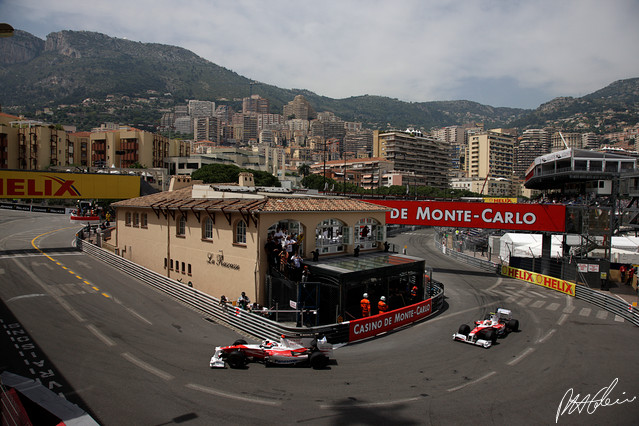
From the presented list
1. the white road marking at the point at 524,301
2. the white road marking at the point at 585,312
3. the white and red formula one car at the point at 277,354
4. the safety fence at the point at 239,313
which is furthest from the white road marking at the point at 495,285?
the white and red formula one car at the point at 277,354

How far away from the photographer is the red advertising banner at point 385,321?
15930mm

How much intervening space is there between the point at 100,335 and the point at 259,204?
9.09 m

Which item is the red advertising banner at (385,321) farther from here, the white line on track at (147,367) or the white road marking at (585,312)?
the white road marking at (585,312)

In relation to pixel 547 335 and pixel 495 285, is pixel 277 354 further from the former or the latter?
pixel 495 285

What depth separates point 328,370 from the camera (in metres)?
13.0

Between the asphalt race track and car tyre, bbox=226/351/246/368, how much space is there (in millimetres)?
434

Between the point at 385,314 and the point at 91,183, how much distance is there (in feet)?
105

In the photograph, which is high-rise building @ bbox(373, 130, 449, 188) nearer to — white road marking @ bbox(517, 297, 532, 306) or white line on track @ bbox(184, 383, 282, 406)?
white road marking @ bbox(517, 297, 532, 306)

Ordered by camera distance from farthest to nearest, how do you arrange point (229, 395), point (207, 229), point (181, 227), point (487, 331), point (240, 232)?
point (181, 227)
point (207, 229)
point (240, 232)
point (487, 331)
point (229, 395)

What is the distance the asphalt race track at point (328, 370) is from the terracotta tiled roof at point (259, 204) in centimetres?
595

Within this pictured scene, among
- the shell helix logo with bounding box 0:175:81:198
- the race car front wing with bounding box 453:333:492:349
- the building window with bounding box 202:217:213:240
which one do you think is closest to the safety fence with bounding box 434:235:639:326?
the race car front wing with bounding box 453:333:492:349

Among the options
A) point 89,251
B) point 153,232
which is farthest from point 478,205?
point 89,251

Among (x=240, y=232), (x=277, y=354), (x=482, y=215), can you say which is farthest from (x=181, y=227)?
(x=482, y=215)

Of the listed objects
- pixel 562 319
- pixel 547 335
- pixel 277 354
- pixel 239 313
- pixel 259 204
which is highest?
pixel 259 204
